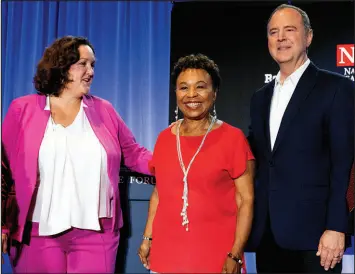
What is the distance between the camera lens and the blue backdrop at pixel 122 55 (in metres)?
3.13

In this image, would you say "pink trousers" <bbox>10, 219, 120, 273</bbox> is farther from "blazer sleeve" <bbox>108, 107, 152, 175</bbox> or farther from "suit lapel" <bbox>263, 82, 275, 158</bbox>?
"suit lapel" <bbox>263, 82, 275, 158</bbox>

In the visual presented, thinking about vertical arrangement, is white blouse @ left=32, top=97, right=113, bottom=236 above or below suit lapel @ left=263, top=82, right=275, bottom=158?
below

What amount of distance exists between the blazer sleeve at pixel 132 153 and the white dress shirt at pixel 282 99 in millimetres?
826

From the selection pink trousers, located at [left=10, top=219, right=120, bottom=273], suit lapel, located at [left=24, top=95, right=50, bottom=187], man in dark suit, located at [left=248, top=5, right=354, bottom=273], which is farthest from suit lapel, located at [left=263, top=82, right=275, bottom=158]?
suit lapel, located at [left=24, top=95, right=50, bottom=187]

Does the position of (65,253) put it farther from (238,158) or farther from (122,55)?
(122,55)

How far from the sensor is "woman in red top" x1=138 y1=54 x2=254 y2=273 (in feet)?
7.02

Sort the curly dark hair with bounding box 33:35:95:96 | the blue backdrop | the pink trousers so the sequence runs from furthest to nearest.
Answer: the blue backdrop → the curly dark hair with bounding box 33:35:95:96 → the pink trousers

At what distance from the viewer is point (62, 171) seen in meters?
2.44

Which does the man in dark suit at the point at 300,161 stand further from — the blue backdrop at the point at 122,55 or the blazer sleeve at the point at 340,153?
the blue backdrop at the point at 122,55

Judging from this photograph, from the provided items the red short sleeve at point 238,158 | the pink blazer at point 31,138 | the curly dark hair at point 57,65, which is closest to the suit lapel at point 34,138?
the pink blazer at point 31,138

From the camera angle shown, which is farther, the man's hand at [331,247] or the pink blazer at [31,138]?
the pink blazer at [31,138]

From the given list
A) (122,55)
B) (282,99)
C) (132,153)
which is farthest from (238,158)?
(122,55)

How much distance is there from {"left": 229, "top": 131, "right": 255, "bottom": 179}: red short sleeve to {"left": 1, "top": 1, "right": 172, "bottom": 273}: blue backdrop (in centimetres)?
104

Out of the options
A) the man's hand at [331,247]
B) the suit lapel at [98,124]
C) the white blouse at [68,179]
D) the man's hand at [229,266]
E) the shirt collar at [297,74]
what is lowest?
the man's hand at [229,266]
